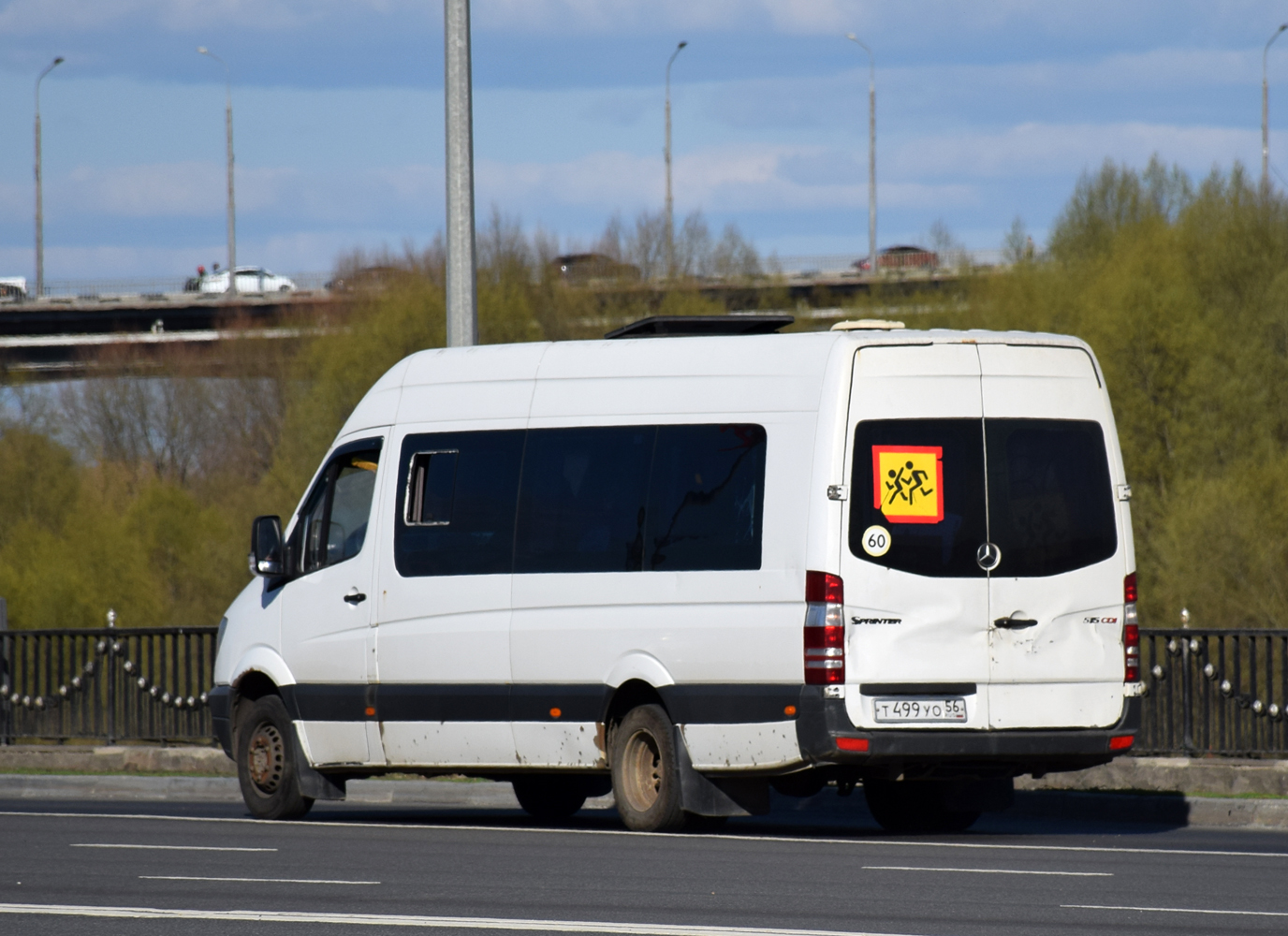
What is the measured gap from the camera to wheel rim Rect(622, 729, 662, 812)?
38.0 ft

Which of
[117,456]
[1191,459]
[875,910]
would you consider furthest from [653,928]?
[117,456]

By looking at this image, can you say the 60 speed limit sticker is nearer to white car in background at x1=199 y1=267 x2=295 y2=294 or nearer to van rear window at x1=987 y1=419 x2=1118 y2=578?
van rear window at x1=987 y1=419 x2=1118 y2=578

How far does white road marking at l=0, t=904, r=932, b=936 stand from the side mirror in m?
5.27

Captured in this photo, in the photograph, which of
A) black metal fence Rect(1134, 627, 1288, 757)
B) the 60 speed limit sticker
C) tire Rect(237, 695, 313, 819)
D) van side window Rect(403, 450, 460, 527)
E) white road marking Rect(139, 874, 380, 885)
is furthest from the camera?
black metal fence Rect(1134, 627, 1288, 757)

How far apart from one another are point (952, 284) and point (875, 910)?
45904mm

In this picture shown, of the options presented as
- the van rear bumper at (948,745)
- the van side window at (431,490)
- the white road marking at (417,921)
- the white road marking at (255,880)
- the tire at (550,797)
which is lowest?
the tire at (550,797)

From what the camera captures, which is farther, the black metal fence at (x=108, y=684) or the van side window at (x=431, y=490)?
the black metal fence at (x=108, y=684)

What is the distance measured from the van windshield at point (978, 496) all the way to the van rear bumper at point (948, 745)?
0.82m

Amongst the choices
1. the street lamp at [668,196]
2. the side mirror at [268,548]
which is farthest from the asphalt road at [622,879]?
the street lamp at [668,196]

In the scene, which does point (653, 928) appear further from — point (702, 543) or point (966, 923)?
point (702, 543)

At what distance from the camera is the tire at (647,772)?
37.3ft

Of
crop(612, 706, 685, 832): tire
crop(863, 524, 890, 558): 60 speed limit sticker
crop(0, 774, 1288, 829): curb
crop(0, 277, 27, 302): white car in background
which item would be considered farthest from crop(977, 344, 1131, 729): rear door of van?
crop(0, 277, 27, 302): white car in background

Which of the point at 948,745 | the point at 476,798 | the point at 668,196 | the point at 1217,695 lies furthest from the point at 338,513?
the point at 668,196

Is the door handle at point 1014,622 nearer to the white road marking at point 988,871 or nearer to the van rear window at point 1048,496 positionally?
the van rear window at point 1048,496
